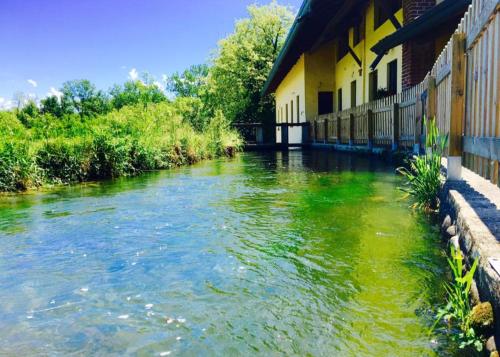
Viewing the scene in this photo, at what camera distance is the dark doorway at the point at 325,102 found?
69.5 ft

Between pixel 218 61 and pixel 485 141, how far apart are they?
32024 millimetres

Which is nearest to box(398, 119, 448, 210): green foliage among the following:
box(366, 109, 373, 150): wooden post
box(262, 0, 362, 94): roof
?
box(366, 109, 373, 150): wooden post

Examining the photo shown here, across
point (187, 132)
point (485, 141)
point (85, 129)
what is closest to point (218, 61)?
point (187, 132)

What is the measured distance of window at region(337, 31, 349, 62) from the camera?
1815 cm

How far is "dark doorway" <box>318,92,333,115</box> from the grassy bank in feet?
36.1

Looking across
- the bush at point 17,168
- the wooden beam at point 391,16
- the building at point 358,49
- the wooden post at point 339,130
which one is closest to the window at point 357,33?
the building at point 358,49

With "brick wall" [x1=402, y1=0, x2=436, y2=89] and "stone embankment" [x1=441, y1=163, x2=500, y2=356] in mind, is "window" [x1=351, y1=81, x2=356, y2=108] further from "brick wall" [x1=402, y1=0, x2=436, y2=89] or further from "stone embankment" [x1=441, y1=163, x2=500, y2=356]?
"stone embankment" [x1=441, y1=163, x2=500, y2=356]

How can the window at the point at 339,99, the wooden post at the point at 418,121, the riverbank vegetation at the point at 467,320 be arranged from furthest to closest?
the window at the point at 339,99, the wooden post at the point at 418,121, the riverbank vegetation at the point at 467,320

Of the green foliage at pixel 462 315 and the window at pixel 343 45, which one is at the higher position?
the window at pixel 343 45

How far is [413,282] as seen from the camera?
244 centimetres

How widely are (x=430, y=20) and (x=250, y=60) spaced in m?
23.5

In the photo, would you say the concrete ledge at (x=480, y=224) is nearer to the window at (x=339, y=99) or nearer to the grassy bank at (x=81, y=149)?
the grassy bank at (x=81, y=149)

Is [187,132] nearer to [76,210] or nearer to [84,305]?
[76,210]

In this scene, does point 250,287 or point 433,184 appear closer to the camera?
point 250,287
